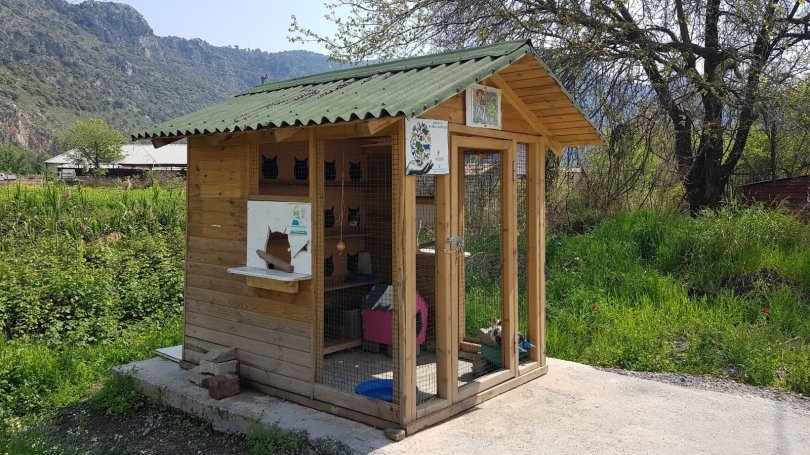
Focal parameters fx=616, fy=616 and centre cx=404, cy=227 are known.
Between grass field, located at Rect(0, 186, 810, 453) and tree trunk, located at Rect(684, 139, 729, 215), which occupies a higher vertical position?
tree trunk, located at Rect(684, 139, 729, 215)

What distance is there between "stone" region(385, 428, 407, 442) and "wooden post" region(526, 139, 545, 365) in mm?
1931

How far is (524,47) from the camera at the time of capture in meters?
4.64

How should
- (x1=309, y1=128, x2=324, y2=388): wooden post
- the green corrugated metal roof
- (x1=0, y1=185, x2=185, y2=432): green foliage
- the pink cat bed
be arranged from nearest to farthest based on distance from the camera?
1. the green corrugated metal roof
2. (x1=309, y1=128, x2=324, y2=388): wooden post
3. the pink cat bed
4. (x1=0, y1=185, x2=185, y2=432): green foliage

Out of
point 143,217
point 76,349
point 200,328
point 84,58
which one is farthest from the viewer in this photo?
point 84,58

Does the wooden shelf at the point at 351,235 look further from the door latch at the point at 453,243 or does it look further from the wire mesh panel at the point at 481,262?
the door latch at the point at 453,243

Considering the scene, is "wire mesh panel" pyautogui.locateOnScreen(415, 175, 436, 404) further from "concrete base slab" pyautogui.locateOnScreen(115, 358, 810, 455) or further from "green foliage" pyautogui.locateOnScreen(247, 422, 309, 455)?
"green foliage" pyautogui.locateOnScreen(247, 422, 309, 455)

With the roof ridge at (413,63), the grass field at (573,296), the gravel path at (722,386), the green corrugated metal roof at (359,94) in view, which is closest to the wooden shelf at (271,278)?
the green corrugated metal roof at (359,94)

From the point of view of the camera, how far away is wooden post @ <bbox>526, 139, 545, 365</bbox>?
217 inches

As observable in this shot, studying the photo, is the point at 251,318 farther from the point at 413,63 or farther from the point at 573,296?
the point at 573,296

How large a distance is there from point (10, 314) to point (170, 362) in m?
2.68

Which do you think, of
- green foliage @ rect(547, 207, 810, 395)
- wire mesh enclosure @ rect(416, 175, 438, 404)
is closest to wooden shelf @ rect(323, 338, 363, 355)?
wire mesh enclosure @ rect(416, 175, 438, 404)

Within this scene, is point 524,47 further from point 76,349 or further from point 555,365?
point 76,349

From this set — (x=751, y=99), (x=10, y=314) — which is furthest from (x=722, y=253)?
(x=10, y=314)

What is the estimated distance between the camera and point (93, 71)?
83062 mm
